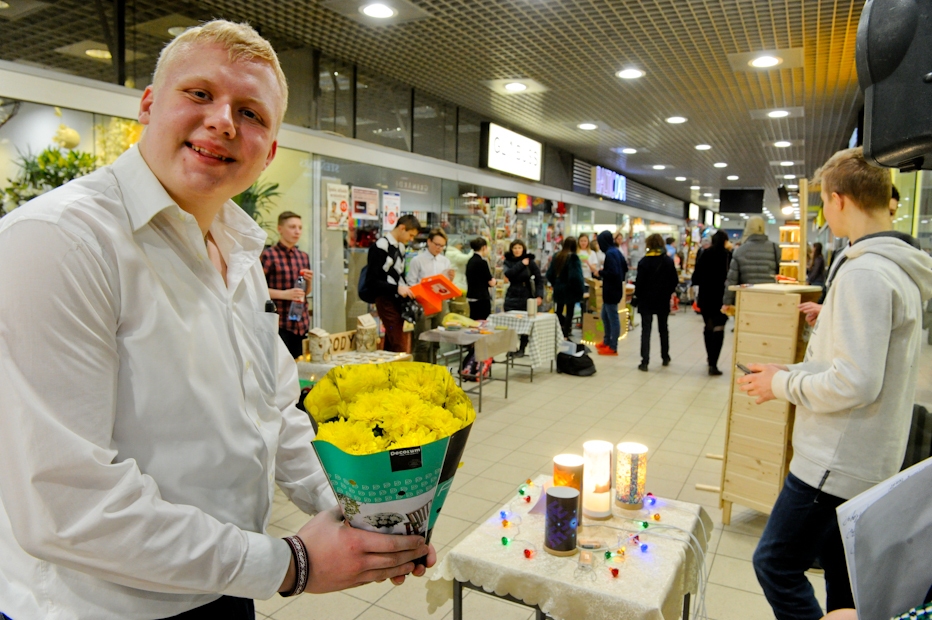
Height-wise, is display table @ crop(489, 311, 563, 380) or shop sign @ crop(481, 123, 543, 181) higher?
shop sign @ crop(481, 123, 543, 181)

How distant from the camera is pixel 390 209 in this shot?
6816 millimetres

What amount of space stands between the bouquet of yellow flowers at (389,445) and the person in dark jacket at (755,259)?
20.0 ft

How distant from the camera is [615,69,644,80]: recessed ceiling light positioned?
18.9 feet

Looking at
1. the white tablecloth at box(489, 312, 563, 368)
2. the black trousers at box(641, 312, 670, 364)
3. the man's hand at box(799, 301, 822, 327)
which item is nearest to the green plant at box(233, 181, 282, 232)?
the white tablecloth at box(489, 312, 563, 368)

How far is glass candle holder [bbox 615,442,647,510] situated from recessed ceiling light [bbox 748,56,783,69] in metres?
4.54

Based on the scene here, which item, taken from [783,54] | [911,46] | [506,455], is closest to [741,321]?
[506,455]

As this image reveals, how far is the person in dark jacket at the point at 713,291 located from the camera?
735 cm

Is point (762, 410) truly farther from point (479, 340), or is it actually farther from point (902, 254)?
point (479, 340)

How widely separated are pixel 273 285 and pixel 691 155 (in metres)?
8.64

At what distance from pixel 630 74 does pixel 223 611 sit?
586cm

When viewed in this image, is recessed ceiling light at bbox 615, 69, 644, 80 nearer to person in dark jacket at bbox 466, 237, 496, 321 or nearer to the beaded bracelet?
person in dark jacket at bbox 466, 237, 496, 321

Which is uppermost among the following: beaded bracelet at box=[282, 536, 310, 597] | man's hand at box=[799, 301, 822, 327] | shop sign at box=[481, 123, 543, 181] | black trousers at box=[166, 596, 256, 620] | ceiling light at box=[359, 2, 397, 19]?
ceiling light at box=[359, 2, 397, 19]

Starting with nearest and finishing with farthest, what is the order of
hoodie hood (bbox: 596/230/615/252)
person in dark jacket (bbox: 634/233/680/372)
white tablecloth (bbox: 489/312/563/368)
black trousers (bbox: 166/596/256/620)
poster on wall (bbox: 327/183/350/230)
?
black trousers (bbox: 166/596/256/620) → poster on wall (bbox: 327/183/350/230) → white tablecloth (bbox: 489/312/563/368) → person in dark jacket (bbox: 634/233/680/372) → hoodie hood (bbox: 596/230/615/252)

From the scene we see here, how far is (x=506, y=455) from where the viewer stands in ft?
15.0
